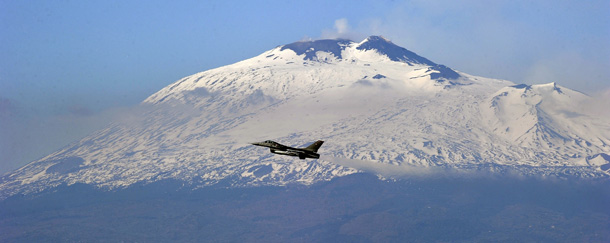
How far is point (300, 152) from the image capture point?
12888 centimetres

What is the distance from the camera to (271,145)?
13275cm

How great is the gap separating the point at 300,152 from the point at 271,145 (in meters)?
6.97
